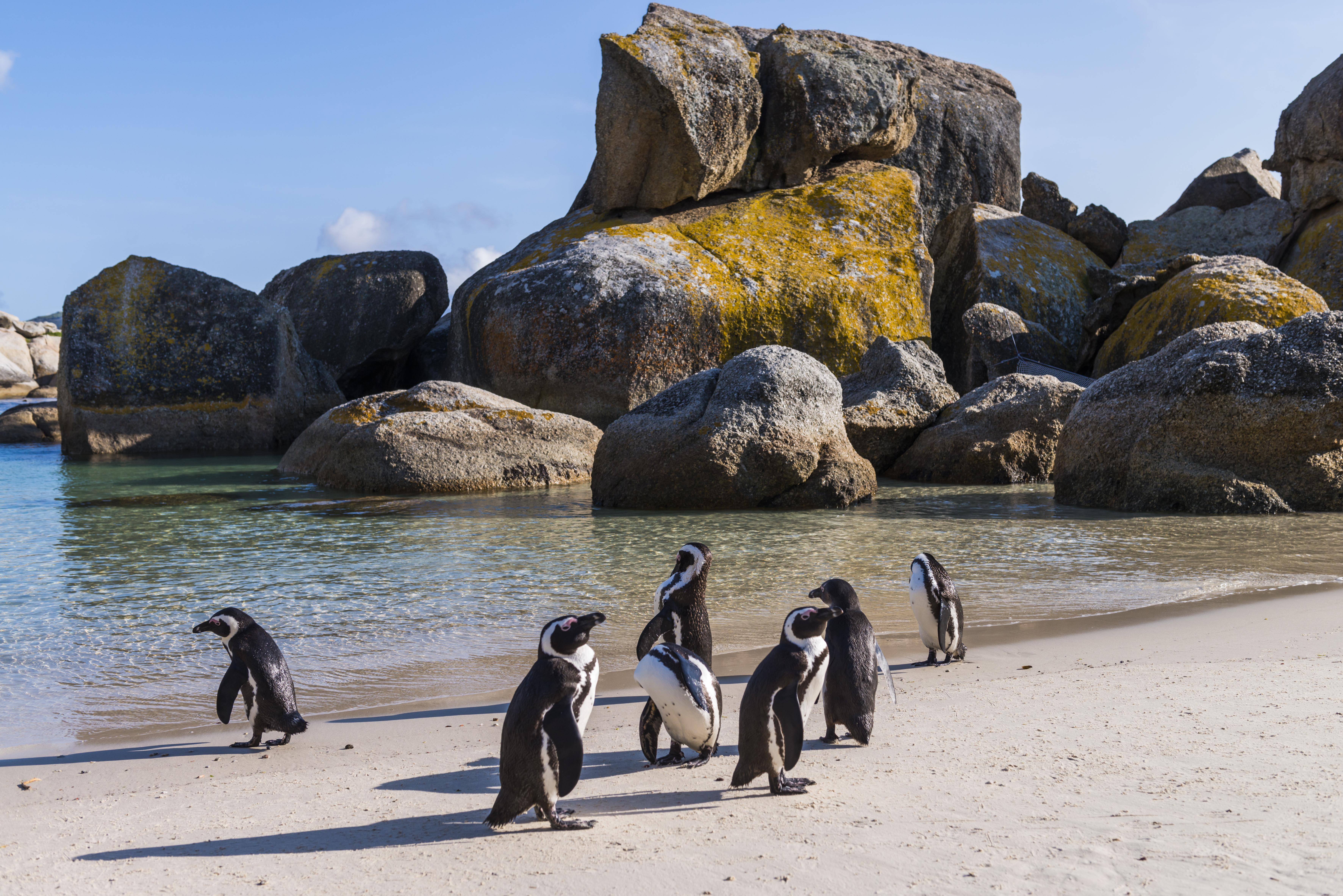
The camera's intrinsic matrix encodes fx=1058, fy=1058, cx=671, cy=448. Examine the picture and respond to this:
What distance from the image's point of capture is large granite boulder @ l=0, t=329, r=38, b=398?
4378 centimetres

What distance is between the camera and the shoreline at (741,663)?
4.22m

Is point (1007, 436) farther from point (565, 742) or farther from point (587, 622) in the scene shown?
point (565, 742)

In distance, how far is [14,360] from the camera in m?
48.6

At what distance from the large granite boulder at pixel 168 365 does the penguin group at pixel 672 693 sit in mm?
14340

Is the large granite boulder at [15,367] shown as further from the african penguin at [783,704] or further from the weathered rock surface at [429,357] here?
the african penguin at [783,704]

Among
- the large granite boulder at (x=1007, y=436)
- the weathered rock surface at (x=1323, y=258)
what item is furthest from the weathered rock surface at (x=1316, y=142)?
the large granite boulder at (x=1007, y=436)

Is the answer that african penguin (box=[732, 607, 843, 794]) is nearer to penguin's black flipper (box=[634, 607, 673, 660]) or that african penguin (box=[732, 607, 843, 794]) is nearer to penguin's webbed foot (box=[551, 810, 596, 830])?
penguin's webbed foot (box=[551, 810, 596, 830])

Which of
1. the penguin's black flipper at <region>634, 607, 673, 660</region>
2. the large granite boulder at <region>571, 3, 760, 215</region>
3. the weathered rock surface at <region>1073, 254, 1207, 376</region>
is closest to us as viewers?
the penguin's black flipper at <region>634, 607, 673, 660</region>

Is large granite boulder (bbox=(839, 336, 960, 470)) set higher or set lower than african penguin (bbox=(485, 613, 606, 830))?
higher

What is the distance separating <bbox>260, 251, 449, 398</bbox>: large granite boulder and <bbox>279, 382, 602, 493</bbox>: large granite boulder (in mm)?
7136

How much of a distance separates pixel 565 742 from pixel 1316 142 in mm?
19575

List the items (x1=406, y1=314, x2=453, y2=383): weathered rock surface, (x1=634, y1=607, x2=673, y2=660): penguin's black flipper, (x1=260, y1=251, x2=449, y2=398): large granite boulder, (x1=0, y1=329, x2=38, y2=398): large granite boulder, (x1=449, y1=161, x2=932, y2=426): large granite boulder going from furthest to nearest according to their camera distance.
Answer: (x1=0, y1=329, x2=38, y2=398): large granite boulder → (x1=406, y1=314, x2=453, y2=383): weathered rock surface → (x1=260, y1=251, x2=449, y2=398): large granite boulder → (x1=449, y1=161, x2=932, y2=426): large granite boulder → (x1=634, y1=607, x2=673, y2=660): penguin's black flipper

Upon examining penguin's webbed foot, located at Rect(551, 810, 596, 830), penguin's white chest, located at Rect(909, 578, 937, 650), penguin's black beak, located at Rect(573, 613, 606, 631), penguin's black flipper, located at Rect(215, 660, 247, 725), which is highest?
penguin's black beak, located at Rect(573, 613, 606, 631)

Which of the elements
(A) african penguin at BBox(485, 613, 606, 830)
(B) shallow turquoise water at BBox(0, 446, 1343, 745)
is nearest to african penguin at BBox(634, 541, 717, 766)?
(B) shallow turquoise water at BBox(0, 446, 1343, 745)
